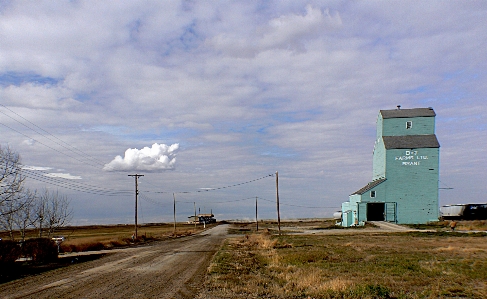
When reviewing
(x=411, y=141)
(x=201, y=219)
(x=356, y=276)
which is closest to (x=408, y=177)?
(x=411, y=141)

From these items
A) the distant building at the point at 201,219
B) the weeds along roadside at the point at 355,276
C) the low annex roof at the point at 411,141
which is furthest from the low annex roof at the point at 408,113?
the distant building at the point at 201,219

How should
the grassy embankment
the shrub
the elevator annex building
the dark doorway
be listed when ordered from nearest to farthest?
the grassy embankment, the shrub, the elevator annex building, the dark doorway

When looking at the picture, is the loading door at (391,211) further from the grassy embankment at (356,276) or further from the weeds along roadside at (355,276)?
the weeds along roadside at (355,276)

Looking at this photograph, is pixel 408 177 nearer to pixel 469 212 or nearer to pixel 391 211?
pixel 391 211

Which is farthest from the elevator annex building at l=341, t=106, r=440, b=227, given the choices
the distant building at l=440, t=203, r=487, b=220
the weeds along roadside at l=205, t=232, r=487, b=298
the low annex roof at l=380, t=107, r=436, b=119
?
the weeds along roadside at l=205, t=232, r=487, b=298

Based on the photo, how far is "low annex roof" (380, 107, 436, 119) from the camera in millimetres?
63584

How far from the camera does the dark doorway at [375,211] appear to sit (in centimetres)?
6431

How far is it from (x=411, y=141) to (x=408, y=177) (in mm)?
5615

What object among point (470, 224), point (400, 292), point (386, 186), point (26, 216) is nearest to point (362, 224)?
point (386, 186)

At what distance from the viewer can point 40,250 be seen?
25.7 m

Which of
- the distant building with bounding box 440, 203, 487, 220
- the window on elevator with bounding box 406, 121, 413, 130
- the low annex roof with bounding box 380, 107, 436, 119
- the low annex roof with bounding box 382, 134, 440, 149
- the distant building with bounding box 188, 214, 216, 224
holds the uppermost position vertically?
the low annex roof with bounding box 380, 107, 436, 119

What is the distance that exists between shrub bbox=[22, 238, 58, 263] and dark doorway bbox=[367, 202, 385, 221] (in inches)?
1938

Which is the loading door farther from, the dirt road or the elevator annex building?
the dirt road

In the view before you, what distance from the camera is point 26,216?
37.2 meters
